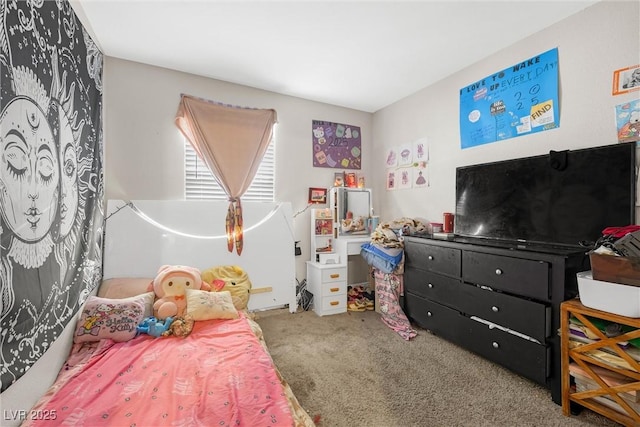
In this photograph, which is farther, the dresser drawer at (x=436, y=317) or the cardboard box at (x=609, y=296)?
the dresser drawer at (x=436, y=317)

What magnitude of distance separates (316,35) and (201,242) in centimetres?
208

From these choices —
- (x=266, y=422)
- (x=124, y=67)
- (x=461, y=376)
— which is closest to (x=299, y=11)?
(x=124, y=67)

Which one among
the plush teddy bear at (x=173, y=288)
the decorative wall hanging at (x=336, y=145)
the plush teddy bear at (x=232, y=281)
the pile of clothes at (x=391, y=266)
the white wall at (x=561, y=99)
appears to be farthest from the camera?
the decorative wall hanging at (x=336, y=145)

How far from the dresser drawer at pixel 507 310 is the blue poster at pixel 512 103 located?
131 cm

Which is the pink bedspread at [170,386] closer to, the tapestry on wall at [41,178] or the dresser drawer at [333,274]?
the tapestry on wall at [41,178]

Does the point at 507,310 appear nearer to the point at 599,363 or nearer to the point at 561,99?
the point at 599,363

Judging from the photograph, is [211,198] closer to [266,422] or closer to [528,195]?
[266,422]

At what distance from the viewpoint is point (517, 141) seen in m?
2.23

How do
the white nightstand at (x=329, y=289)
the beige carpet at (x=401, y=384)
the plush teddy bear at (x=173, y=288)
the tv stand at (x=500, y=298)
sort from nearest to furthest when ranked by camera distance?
the beige carpet at (x=401, y=384), the tv stand at (x=500, y=298), the plush teddy bear at (x=173, y=288), the white nightstand at (x=329, y=289)

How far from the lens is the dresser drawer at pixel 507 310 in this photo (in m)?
1.61

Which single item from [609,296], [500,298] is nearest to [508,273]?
[500,298]

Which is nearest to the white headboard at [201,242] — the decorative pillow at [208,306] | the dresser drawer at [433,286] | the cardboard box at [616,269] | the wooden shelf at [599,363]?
the decorative pillow at [208,306]

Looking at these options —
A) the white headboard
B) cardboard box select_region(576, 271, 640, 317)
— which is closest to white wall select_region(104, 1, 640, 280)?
the white headboard

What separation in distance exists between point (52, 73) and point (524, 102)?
3.10m
